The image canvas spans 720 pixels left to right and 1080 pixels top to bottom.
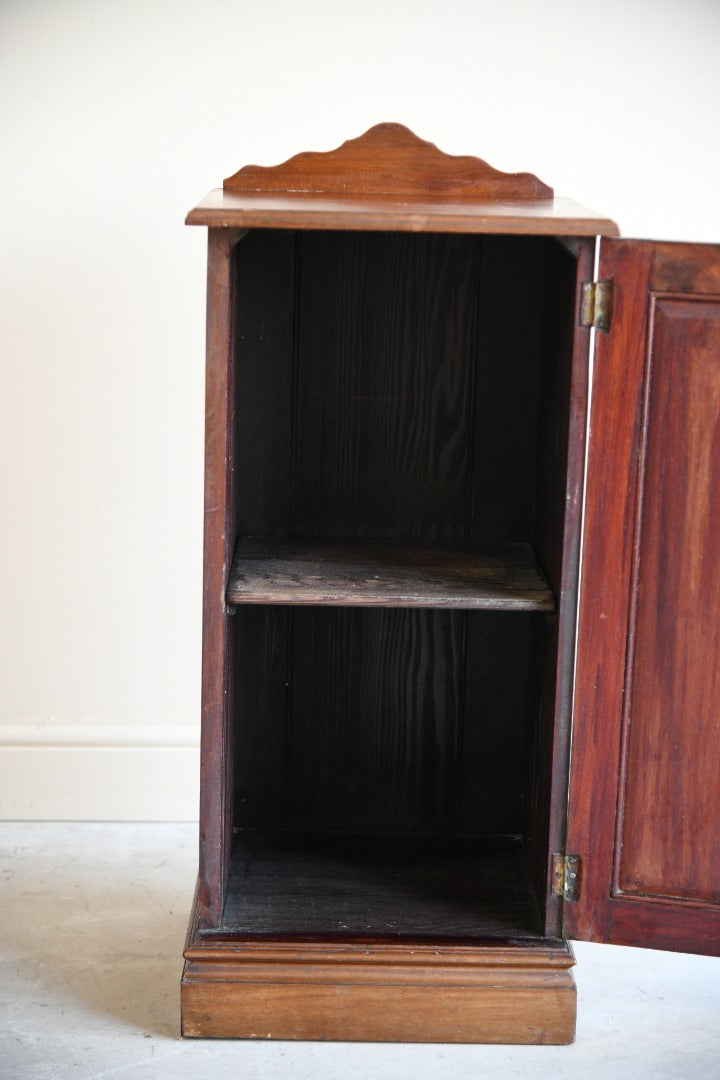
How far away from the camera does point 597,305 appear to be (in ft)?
6.20

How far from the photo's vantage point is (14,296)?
2.70 metres

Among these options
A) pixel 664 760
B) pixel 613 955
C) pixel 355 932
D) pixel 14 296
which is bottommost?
pixel 613 955

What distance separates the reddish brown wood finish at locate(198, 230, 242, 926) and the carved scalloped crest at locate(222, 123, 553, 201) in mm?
359

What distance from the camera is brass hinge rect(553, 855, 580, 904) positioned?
6.69 ft

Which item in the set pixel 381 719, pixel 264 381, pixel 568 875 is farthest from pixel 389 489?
pixel 568 875

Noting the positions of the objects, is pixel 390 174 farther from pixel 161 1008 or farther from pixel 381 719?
pixel 161 1008

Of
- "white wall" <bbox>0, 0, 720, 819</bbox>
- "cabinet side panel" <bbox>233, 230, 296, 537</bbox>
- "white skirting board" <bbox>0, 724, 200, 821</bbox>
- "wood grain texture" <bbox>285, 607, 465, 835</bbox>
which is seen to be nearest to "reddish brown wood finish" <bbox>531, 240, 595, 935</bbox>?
"wood grain texture" <bbox>285, 607, 465, 835</bbox>

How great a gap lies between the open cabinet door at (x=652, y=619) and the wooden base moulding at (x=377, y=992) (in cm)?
13

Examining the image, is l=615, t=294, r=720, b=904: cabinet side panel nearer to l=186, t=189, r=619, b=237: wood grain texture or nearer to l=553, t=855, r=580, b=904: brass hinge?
l=553, t=855, r=580, b=904: brass hinge

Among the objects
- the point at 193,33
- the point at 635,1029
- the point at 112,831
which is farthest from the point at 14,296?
the point at 635,1029

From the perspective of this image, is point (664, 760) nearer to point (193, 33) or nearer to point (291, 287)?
point (291, 287)

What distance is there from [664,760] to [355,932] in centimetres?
58

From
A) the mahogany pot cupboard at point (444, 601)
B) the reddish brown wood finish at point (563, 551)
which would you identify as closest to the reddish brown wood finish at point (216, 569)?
the mahogany pot cupboard at point (444, 601)

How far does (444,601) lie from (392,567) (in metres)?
0.22
